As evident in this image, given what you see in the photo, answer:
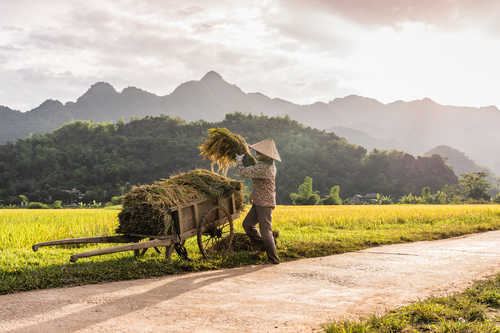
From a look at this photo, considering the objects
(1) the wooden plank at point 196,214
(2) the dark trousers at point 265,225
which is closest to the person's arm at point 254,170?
(2) the dark trousers at point 265,225

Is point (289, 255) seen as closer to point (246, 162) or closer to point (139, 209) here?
point (246, 162)

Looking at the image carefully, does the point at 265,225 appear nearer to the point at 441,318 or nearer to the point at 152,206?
the point at 152,206

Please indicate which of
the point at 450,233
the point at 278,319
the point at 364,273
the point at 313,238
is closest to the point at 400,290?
the point at 364,273

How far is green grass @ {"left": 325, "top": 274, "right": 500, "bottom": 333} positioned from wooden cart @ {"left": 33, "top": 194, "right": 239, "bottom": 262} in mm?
2913

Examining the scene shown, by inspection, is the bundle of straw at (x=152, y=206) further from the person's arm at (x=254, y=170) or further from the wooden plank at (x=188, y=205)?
the person's arm at (x=254, y=170)

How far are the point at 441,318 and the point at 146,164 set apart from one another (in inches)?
2688

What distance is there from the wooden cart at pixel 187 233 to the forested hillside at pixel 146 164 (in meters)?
55.1

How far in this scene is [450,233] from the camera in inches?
437

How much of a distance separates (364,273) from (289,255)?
5.85 feet

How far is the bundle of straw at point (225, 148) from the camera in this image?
6637mm

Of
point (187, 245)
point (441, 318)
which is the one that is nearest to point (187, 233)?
point (187, 245)

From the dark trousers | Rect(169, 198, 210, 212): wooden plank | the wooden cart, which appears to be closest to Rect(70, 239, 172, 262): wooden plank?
the wooden cart

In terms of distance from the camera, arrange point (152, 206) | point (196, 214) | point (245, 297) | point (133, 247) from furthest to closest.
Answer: point (196, 214) → point (152, 206) → point (133, 247) → point (245, 297)

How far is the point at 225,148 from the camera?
6801 millimetres
